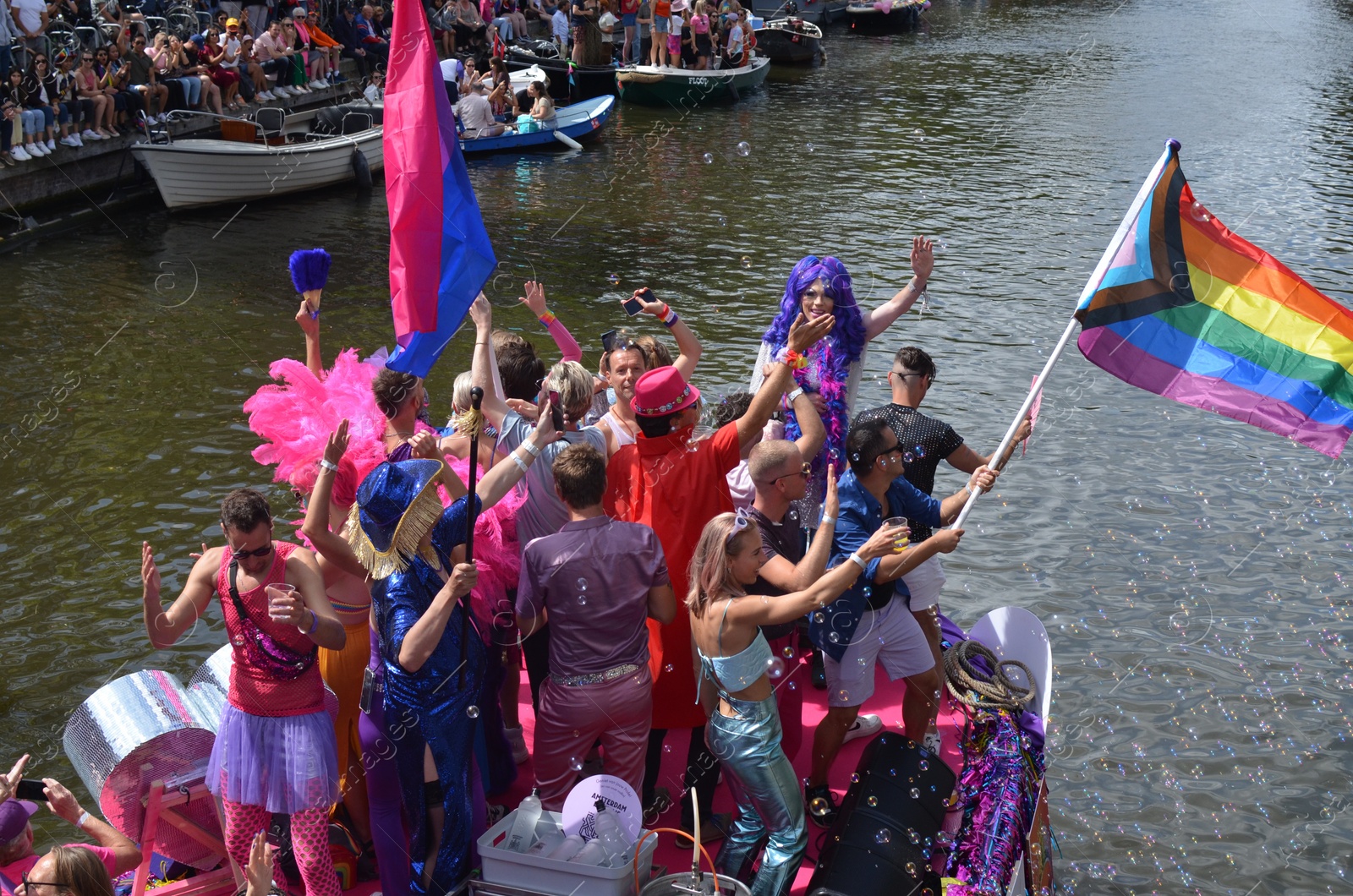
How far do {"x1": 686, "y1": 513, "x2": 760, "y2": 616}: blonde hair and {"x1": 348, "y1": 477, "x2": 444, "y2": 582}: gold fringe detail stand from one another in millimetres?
947

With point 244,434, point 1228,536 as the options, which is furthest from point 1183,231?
point 244,434

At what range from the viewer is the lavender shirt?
4.31 metres

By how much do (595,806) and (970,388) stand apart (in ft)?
29.8

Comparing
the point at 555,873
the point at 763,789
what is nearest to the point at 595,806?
the point at 555,873

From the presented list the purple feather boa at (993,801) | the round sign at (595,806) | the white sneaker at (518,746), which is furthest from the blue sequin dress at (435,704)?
the purple feather boa at (993,801)

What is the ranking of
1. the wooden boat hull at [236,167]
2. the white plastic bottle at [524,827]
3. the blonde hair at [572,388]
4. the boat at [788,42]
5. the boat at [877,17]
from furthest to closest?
the boat at [877,17] < the boat at [788,42] < the wooden boat hull at [236,167] < the blonde hair at [572,388] < the white plastic bottle at [524,827]

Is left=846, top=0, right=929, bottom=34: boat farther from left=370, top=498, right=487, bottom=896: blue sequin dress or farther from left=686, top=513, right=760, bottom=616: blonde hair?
left=370, top=498, right=487, bottom=896: blue sequin dress

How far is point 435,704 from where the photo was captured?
420 centimetres

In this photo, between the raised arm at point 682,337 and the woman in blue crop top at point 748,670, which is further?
the raised arm at point 682,337

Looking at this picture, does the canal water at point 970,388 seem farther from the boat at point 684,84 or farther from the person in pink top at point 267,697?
the person in pink top at point 267,697

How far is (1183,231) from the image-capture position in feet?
17.2

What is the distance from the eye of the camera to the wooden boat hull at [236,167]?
1820cm

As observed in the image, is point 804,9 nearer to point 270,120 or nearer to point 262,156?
point 270,120

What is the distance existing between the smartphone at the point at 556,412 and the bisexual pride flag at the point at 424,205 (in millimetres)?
602
